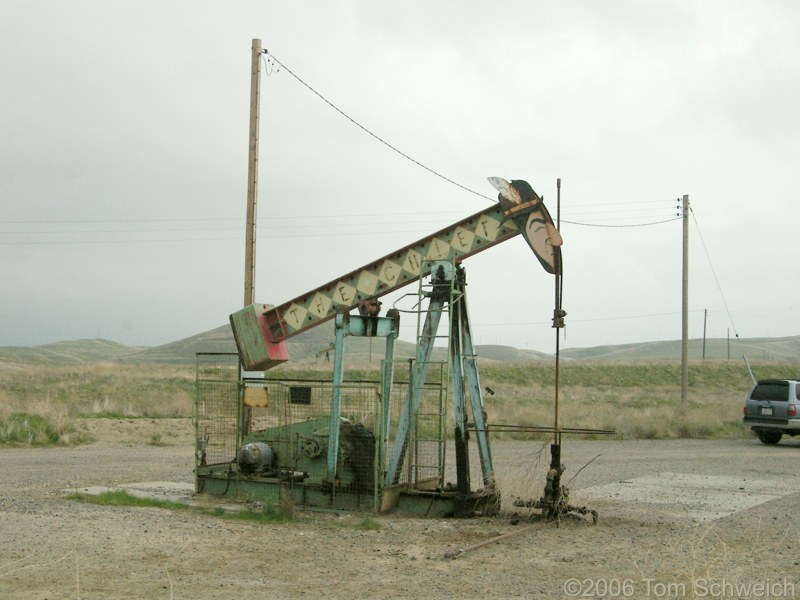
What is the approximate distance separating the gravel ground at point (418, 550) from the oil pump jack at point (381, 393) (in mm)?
477

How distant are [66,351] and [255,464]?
14294cm

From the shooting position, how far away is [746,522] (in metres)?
10.5

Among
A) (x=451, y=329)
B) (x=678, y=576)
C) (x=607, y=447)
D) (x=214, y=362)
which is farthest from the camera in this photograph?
(x=607, y=447)

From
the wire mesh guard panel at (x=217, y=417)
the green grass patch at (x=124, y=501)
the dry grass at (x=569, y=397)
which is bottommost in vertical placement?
the dry grass at (x=569, y=397)

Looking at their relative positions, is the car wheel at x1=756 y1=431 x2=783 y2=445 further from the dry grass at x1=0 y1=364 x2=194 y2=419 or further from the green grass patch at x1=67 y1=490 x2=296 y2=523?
the dry grass at x1=0 y1=364 x2=194 y2=419

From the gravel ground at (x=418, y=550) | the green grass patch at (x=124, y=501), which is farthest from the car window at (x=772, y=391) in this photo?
the green grass patch at (x=124, y=501)

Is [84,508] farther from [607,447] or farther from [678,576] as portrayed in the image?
[607,447]

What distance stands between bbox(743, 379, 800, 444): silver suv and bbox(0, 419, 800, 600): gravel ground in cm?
805

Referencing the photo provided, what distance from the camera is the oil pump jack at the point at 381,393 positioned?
10508 mm

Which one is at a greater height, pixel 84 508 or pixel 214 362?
pixel 214 362

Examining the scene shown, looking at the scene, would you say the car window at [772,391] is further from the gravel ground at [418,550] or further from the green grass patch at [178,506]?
the green grass patch at [178,506]

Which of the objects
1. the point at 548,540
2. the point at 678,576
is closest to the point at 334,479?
the point at 548,540

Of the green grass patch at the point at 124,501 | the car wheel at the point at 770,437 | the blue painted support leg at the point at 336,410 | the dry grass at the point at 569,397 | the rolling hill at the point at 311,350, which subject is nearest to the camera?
the blue painted support leg at the point at 336,410

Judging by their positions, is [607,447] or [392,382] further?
[607,447]
